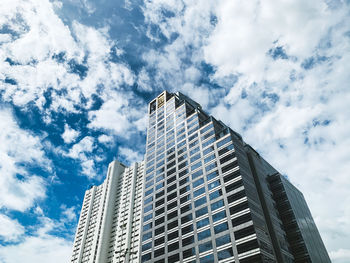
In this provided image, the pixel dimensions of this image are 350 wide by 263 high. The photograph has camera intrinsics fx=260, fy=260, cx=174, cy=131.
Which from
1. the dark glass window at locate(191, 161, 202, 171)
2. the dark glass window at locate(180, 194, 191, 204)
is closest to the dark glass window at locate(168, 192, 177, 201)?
the dark glass window at locate(180, 194, 191, 204)

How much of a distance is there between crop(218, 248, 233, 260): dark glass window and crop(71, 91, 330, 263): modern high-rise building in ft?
0.65

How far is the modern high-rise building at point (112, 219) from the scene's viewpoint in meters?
Answer: 111

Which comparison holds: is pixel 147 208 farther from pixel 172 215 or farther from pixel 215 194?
pixel 215 194

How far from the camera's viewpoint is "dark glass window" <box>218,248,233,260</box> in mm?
55112

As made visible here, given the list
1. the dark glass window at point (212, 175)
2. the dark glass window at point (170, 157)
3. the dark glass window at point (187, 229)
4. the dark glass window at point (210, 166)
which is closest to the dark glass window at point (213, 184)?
the dark glass window at point (212, 175)

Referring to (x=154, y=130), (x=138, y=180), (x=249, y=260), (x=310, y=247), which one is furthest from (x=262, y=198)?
(x=138, y=180)

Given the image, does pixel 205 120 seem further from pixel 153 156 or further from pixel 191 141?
pixel 153 156

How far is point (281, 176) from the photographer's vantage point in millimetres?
89062

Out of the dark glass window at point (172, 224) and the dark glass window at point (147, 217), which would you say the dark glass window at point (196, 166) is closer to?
the dark glass window at point (172, 224)

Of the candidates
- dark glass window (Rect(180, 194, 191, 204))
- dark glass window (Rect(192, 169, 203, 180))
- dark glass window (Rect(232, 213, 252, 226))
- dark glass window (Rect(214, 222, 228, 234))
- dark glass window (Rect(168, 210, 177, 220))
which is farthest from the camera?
dark glass window (Rect(192, 169, 203, 180))

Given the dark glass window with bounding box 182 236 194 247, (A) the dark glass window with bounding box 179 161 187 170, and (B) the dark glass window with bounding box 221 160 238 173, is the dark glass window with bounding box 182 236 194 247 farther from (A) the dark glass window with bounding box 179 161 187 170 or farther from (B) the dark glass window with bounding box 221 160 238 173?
(A) the dark glass window with bounding box 179 161 187 170

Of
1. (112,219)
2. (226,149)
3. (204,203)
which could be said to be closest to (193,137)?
(226,149)

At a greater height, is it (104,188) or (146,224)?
(104,188)

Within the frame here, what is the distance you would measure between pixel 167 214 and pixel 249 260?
28020 millimetres
